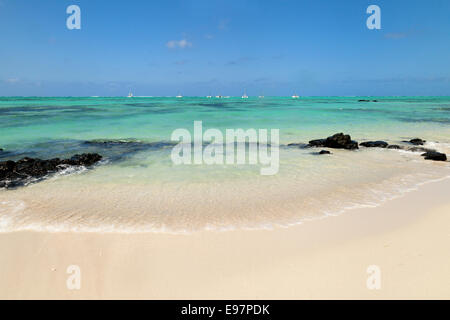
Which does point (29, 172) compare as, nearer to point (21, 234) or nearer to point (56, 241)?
point (21, 234)

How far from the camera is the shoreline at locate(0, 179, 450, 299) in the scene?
2998 millimetres

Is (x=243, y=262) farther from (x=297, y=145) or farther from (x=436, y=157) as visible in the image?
(x=297, y=145)

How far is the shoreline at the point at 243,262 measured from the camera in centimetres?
300

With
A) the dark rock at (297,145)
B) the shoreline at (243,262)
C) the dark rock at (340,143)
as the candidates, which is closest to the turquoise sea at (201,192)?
the shoreline at (243,262)

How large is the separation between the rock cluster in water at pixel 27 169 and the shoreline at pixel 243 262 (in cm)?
360

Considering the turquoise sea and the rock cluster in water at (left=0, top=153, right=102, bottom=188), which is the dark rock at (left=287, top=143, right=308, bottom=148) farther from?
the rock cluster in water at (left=0, top=153, right=102, bottom=188)

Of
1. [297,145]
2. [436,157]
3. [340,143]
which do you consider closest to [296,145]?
[297,145]

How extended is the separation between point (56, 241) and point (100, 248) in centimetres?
77

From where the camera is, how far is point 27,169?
7645 mm

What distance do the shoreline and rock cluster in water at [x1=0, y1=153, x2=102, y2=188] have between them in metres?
3.60

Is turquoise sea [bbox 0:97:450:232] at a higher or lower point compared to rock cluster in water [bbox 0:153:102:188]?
lower

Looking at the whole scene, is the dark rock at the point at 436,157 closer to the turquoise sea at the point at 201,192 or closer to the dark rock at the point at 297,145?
the turquoise sea at the point at 201,192

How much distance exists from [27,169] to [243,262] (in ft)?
24.0

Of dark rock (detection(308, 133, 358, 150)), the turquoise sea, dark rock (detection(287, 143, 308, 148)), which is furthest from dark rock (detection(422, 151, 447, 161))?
dark rock (detection(287, 143, 308, 148))
